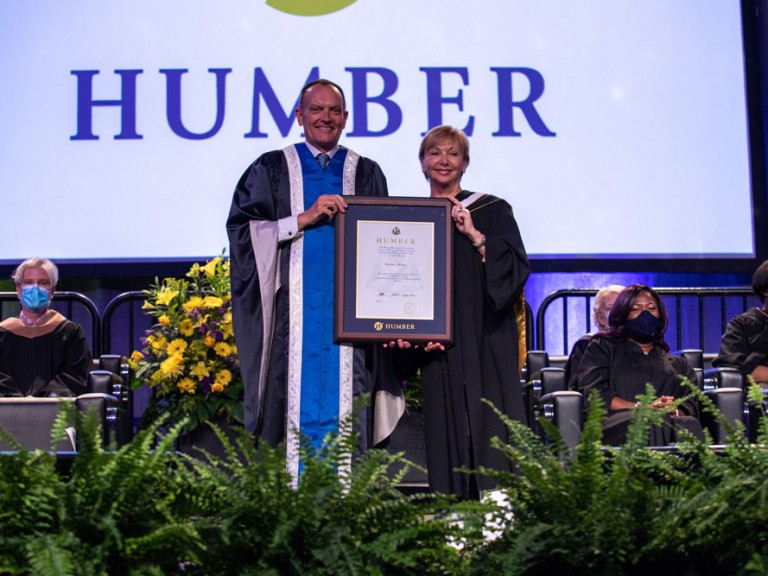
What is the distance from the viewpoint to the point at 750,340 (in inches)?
214

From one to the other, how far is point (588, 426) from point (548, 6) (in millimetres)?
5171

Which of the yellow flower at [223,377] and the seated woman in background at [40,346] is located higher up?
the seated woman in background at [40,346]

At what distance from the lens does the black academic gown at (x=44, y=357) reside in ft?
17.0

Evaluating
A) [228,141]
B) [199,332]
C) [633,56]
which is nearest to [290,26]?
[228,141]

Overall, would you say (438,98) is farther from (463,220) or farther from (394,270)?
(394,270)

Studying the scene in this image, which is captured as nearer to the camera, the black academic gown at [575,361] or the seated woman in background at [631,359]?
the seated woman in background at [631,359]

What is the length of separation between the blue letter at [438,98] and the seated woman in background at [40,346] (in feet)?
7.46

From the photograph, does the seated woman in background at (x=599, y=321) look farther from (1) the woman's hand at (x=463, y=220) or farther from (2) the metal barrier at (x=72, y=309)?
(2) the metal barrier at (x=72, y=309)

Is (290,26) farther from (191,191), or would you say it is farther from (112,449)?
(112,449)

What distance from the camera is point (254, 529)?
5.50 ft

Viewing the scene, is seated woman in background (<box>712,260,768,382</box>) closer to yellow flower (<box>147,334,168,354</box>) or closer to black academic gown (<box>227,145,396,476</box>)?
black academic gown (<box>227,145,396,476</box>)

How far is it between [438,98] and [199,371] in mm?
2539

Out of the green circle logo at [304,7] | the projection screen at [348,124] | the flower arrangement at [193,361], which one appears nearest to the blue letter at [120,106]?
the projection screen at [348,124]

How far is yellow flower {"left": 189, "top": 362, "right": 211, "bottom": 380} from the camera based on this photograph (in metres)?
4.55
